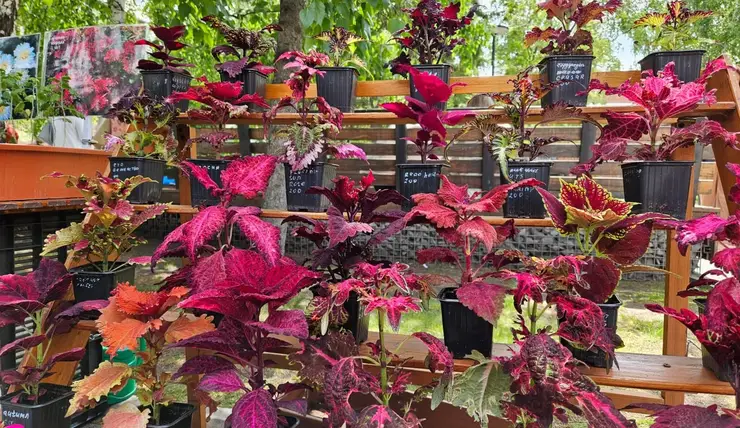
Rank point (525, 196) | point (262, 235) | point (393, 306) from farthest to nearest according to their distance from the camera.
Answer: point (525, 196)
point (262, 235)
point (393, 306)

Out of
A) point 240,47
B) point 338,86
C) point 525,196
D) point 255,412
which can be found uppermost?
point 240,47

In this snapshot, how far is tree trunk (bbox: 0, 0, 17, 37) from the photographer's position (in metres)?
2.93

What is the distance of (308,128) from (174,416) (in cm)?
96

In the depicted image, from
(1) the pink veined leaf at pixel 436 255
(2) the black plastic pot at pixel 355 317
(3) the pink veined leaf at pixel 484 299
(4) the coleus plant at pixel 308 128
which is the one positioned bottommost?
(2) the black plastic pot at pixel 355 317

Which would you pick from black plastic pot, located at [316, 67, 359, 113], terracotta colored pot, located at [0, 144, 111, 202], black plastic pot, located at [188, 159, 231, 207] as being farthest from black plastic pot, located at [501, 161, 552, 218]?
terracotta colored pot, located at [0, 144, 111, 202]

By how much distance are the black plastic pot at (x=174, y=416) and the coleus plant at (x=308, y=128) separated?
772 millimetres

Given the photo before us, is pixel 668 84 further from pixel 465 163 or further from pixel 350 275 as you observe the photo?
pixel 465 163

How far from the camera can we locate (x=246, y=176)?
142 cm

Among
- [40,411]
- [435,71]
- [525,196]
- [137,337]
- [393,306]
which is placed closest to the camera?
[393,306]

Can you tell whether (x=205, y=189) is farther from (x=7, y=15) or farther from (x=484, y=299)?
(x=7, y=15)

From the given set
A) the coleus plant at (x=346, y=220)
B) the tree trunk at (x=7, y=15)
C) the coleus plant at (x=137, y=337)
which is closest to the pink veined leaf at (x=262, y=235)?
the coleus plant at (x=346, y=220)

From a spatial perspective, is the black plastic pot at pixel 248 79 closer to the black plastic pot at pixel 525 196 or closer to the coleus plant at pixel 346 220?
the coleus plant at pixel 346 220

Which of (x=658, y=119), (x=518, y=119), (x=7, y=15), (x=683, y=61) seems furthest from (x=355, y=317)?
(x=7, y=15)

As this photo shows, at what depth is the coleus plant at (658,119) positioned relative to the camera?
1.31 metres
